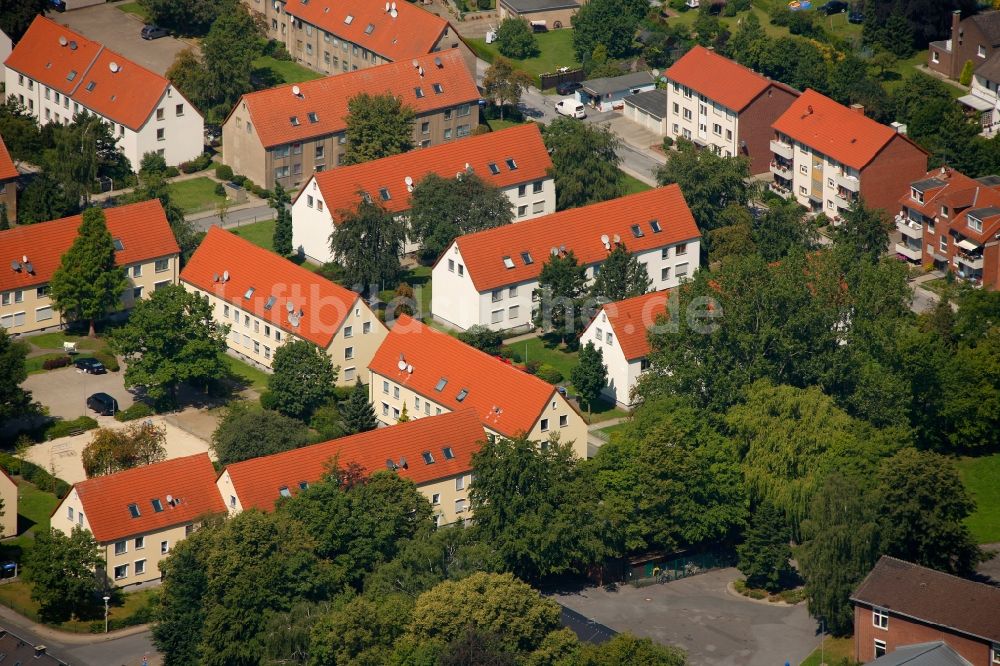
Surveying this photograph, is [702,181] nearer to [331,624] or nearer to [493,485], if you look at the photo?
[493,485]

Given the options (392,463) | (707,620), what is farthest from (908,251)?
(392,463)

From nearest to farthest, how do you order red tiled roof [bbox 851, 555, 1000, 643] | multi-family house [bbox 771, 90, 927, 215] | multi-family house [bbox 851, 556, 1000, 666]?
multi-family house [bbox 851, 556, 1000, 666], red tiled roof [bbox 851, 555, 1000, 643], multi-family house [bbox 771, 90, 927, 215]

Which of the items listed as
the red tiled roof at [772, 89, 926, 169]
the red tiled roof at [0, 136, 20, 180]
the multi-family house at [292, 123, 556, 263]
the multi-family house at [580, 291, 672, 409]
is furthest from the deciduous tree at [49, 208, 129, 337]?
the red tiled roof at [772, 89, 926, 169]

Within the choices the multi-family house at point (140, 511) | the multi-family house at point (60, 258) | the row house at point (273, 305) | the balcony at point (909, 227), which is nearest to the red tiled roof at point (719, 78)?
the balcony at point (909, 227)

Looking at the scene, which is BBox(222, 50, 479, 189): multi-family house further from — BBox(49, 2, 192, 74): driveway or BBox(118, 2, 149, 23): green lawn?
BBox(118, 2, 149, 23): green lawn

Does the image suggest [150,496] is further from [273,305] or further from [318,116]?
[318,116]

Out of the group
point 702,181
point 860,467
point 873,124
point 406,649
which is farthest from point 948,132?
point 406,649
